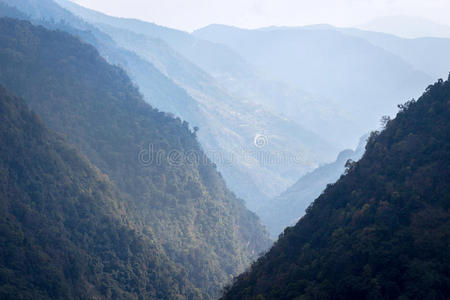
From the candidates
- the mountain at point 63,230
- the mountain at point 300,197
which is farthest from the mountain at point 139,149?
the mountain at point 300,197

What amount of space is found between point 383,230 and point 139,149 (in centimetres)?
6482

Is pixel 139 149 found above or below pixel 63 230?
above

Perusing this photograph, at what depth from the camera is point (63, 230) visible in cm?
6228

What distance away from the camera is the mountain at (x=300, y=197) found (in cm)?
14162

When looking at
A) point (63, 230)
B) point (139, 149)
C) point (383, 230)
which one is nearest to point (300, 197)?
point (139, 149)

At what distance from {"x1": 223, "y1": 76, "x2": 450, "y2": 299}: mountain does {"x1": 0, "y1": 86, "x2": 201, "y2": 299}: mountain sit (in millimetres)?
21456

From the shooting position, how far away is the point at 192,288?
72.6m

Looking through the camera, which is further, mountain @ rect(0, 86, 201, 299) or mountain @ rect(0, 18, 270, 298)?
mountain @ rect(0, 18, 270, 298)

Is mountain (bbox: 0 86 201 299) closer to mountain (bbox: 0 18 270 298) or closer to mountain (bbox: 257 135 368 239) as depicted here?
mountain (bbox: 0 18 270 298)

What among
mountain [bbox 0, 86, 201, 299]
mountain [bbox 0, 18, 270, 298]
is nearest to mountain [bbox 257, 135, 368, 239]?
mountain [bbox 0, 18, 270, 298]

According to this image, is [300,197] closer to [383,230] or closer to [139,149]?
[139,149]

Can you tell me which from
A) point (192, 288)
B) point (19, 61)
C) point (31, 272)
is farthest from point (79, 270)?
point (19, 61)

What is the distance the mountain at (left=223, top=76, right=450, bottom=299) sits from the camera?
102 ft

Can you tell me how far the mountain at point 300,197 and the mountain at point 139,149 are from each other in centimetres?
2909
